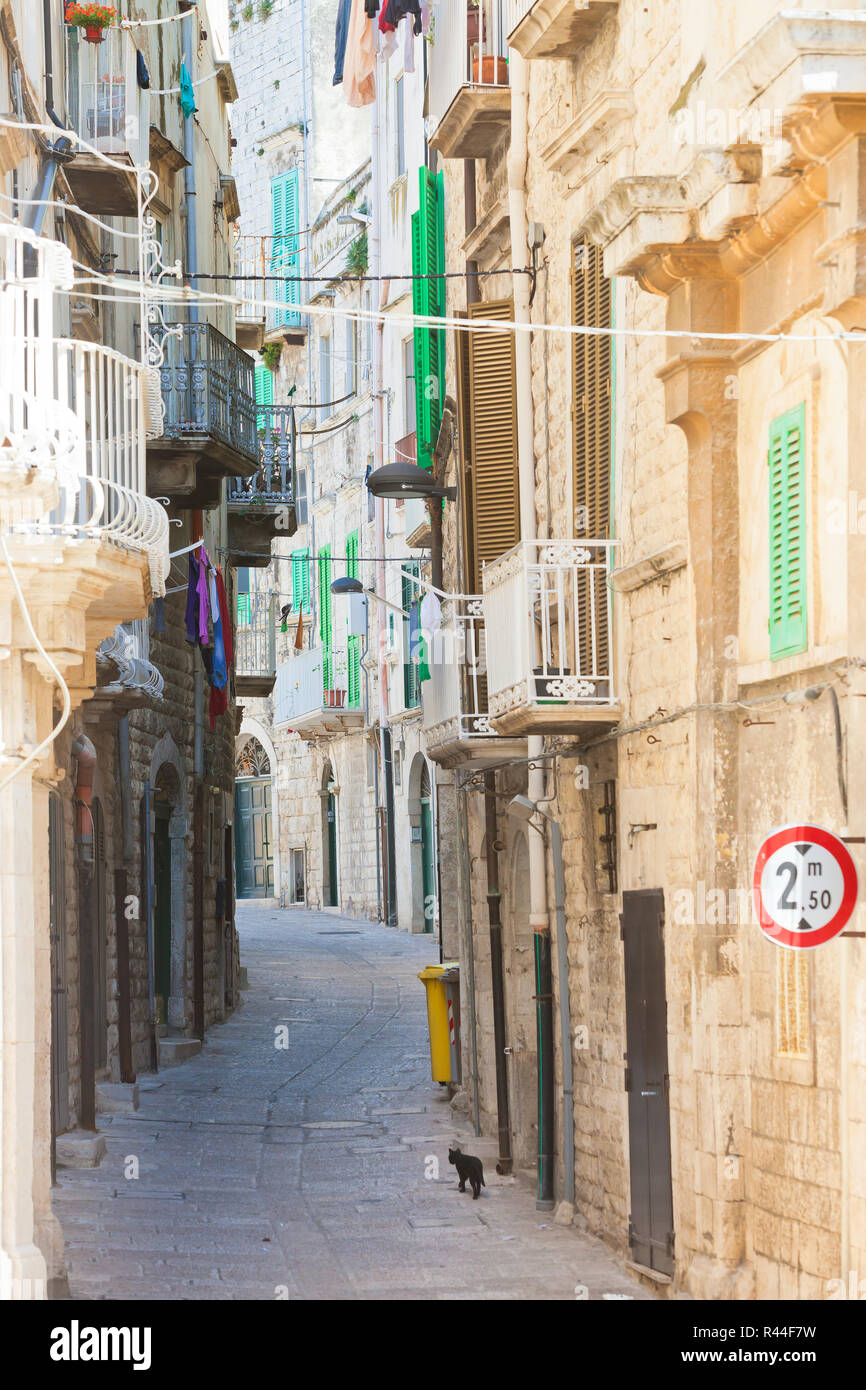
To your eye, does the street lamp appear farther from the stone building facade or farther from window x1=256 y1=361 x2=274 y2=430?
window x1=256 y1=361 x2=274 y2=430

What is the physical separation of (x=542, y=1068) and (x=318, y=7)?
31.8 meters

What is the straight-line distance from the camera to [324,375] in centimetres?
4009

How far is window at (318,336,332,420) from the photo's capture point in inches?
1566

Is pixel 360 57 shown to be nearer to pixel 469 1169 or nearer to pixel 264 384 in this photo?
pixel 469 1169

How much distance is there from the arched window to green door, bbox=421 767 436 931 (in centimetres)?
1119

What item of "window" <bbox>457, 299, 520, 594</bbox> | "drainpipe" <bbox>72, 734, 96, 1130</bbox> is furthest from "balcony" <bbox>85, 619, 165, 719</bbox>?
"window" <bbox>457, 299, 520, 594</bbox>

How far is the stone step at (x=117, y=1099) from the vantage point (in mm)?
17953

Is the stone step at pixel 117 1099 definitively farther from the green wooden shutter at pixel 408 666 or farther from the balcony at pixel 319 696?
the balcony at pixel 319 696

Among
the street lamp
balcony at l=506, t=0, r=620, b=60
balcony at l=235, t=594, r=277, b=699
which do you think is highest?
balcony at l=506, t=0, r=620, b=60

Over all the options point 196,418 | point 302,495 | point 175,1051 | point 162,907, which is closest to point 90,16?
point 196,418

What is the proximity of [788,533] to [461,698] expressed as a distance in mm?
5580

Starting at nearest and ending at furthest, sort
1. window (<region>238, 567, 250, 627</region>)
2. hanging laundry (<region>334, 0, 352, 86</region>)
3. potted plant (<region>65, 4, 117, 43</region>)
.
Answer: potted plant (<region>65, 4, 117, 43</region>)
hanging laundry (<region>334, 0, 352, 86</region>)
window (<region>238, 567, 250, 627</region>)

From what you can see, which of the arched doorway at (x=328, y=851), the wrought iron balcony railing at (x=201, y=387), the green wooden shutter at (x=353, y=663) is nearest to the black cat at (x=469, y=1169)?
the wrought iron balcony railing at (x=201, y=387)
